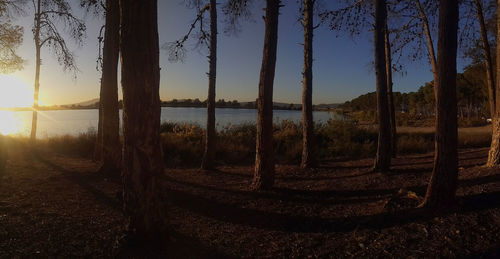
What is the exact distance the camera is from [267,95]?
571 cm

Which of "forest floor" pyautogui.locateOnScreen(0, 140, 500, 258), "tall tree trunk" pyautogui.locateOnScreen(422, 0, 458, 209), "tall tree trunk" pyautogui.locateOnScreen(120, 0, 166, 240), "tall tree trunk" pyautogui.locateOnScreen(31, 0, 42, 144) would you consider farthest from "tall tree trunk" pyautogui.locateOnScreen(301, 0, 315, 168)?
"tall tree trunk" pyautogui.locateOnScreen(31, 0, 42, 144)

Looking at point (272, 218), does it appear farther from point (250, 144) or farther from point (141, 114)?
point (250, 144)

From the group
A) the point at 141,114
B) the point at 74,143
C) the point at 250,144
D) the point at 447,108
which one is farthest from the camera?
the point at 250,144

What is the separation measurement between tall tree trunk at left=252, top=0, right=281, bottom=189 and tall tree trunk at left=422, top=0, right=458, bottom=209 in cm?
292

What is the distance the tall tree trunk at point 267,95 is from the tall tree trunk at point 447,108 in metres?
2.92

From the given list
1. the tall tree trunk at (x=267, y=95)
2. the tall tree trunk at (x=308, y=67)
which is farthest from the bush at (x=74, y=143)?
the tall tree trunk at (x=308, y=67)

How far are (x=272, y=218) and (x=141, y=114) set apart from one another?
103 inches

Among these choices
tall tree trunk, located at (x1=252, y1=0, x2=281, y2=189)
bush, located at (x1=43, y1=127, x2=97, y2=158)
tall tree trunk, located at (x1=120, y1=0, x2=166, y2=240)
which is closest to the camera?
tall tree trunk, located at (x1=120, y1=0, x2=166, y2=240)

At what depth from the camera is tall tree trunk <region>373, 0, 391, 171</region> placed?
267 inches

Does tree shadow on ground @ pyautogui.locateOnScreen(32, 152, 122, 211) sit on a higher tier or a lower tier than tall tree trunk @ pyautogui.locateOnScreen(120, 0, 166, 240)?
lower

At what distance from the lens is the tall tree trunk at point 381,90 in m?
6.79

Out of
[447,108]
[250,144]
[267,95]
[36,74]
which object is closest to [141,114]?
[267,95]

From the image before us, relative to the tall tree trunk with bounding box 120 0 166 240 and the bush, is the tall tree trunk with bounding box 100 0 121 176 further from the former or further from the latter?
the bush

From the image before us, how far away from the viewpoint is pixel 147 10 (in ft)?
10.3
